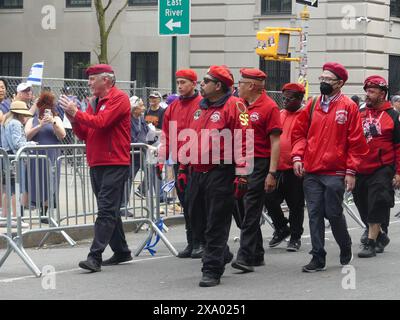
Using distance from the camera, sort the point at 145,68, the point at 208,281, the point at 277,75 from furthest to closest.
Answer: the point at 145,68, the point at 277,75, the point at 208,281

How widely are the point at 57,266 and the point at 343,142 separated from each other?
10.8 feet

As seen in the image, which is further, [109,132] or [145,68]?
[145,68]

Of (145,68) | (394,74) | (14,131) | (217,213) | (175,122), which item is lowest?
(217,213)

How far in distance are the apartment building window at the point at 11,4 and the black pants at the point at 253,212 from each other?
84.7 ft

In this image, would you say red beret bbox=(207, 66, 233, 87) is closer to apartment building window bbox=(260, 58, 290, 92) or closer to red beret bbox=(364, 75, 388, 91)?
red beret bbox=(364, 75, 388, 91)

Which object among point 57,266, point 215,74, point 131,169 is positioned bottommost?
point 57,266

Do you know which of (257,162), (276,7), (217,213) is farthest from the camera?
(276,7)

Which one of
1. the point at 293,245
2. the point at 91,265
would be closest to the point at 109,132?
the point at 91,265

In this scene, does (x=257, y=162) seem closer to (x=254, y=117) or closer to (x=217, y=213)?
(x=254, y=117)

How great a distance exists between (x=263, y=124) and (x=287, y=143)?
1.56 m

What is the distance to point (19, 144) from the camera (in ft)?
46.1

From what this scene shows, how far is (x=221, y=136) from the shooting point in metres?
9.65
